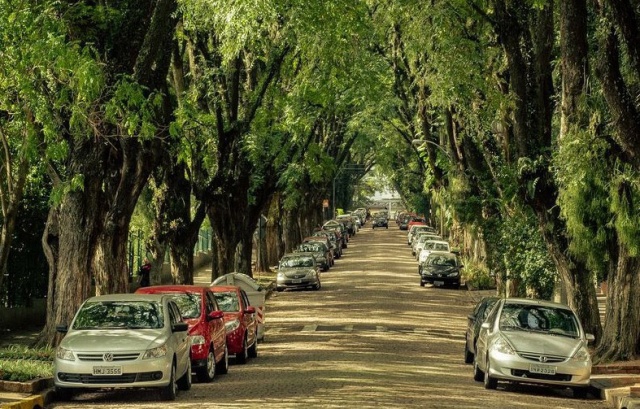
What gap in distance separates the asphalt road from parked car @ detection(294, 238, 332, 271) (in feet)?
46.3

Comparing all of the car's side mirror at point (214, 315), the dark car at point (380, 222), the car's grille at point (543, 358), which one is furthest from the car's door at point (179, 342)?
the dark car at point (380, 222)

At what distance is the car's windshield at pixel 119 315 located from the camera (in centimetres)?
1891

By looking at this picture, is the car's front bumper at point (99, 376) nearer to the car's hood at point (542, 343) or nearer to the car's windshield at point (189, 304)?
the car's windshield at point (189, 304)

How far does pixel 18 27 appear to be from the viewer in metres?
20.0

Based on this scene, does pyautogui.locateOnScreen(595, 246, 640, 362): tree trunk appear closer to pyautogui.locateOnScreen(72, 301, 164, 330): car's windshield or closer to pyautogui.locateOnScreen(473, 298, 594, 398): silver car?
pyautogui.locateOnScreen(473, 298, 594, 398): silver car

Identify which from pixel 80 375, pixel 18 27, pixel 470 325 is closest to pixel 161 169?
pixel 470 325

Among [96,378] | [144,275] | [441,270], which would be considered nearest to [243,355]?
[96,378]

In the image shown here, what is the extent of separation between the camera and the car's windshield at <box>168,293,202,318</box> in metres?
21.7

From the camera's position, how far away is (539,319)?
21.9m

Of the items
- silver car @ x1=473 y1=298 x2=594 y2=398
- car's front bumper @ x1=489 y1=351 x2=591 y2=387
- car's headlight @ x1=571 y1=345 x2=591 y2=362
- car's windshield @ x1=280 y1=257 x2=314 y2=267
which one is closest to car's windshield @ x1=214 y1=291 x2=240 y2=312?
silver car @ x1=473 y1=298 x2=594 y2=398

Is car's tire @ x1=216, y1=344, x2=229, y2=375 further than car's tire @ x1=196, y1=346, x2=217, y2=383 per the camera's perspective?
Yes

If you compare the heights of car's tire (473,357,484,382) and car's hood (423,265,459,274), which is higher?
car's hood (423,265,459,274)

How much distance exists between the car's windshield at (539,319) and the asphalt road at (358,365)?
3.64ft

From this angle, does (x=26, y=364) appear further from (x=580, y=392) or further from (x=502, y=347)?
(x=580, y=392)
